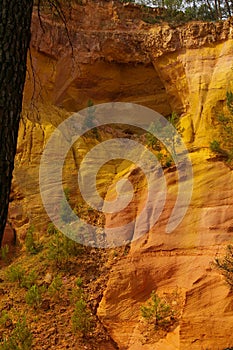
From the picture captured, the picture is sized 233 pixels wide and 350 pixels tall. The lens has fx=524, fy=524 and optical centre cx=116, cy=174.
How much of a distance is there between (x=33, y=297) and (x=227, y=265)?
13.4 feet

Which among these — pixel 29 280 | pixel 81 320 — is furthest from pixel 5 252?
pixel 81 320

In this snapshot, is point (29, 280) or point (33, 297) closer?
point (33, 297)

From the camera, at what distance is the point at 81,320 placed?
1048 centimetres

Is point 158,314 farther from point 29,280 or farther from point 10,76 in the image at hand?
point 10,76

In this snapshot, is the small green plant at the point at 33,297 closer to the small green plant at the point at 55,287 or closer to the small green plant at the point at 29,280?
the small green plant at the point at 55,287

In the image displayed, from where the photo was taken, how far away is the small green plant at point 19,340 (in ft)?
31.4

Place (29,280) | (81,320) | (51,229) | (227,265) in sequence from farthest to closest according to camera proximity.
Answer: (51,229)
(29,280)
(227,265)
(81,320)

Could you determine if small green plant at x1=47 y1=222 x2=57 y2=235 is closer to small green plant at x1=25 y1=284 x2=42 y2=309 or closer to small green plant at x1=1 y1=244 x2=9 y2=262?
small green plant at x1=1 y1=244 x2=9 y2=262

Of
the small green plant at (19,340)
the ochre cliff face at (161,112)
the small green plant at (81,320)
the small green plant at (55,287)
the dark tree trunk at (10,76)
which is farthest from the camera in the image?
the small green plant at (55,287)

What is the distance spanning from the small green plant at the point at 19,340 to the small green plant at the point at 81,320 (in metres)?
0.99

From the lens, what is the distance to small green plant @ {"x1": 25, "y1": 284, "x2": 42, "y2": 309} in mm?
11031

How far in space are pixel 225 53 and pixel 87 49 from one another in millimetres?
4983

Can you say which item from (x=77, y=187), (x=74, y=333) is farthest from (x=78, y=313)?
(x=77, y=187)

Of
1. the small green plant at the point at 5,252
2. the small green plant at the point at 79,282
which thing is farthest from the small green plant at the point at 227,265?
the small green plant at the point at 5,252
